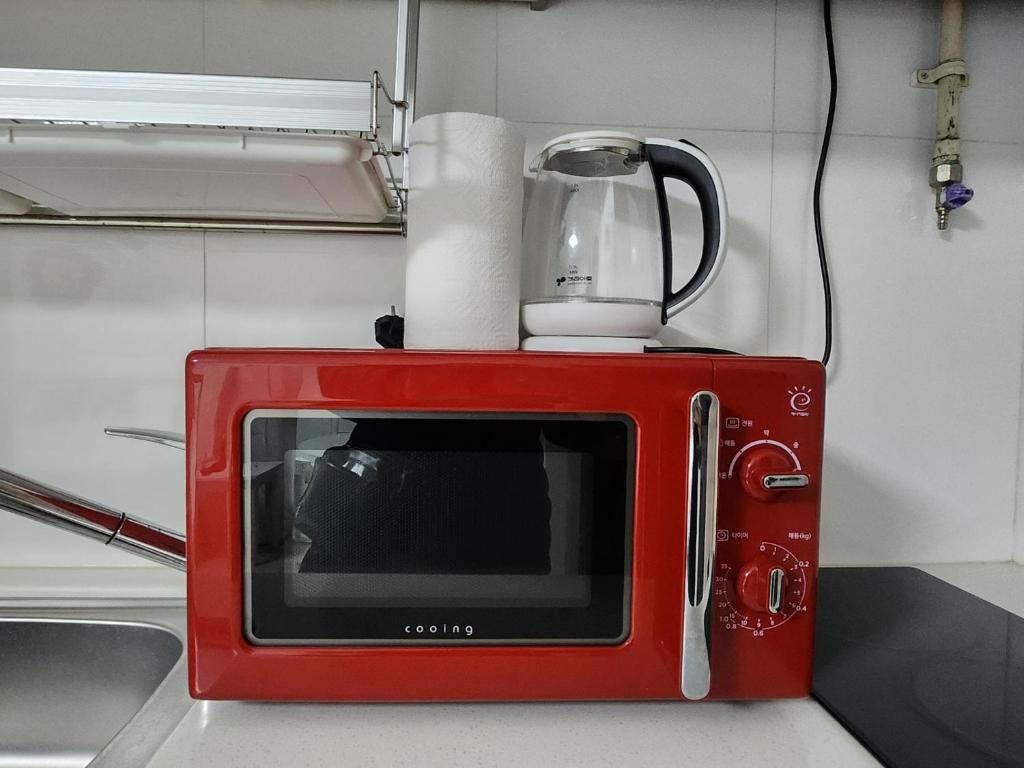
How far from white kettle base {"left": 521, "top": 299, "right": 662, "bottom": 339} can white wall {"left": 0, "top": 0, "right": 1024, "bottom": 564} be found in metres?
0.28

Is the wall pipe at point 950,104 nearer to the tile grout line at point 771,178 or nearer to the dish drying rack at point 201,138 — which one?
the tile grout line at point 771,178

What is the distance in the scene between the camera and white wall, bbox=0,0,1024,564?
90 cm

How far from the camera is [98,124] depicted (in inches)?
19.9

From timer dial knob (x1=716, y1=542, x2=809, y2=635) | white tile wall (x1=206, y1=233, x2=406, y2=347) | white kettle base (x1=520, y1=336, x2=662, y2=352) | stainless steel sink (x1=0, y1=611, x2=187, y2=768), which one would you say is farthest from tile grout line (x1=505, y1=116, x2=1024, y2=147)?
stainless steel sink (x1=0, y1=611, x2=187, y2=768)

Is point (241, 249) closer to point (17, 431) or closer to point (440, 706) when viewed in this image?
point (17, 431)

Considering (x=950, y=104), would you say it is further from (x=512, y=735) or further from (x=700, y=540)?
(x=512, y=735)

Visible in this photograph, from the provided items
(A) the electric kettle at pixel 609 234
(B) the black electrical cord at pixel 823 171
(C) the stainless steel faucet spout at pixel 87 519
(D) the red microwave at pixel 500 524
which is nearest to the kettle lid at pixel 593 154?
(A) the electric kettle at pixel 609 234

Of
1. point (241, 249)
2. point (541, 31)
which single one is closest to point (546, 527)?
point (241, 249)

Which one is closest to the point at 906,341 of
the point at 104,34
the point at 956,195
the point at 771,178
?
the point at 956,195

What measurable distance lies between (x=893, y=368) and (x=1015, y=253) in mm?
259

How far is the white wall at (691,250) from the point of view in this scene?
0.90 meters

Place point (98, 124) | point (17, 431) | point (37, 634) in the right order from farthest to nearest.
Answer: point (17, 431), point (37, 634), point (98, 124)

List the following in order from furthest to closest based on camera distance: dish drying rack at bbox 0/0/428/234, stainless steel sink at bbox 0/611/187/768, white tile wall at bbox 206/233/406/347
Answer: white tile wall at bbox 206/233/406/347
stainless steel sink at bbox 0/611/187/768
dish drying rack at bbox 0/0/428/234

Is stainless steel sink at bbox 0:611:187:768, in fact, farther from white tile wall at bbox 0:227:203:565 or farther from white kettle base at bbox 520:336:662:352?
white kettle base at bbox 520:336:662:352
